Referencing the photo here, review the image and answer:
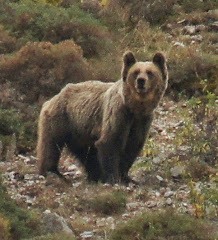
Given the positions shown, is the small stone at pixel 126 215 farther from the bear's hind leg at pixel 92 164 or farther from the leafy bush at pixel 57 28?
the leafy bush at pixel 57 28

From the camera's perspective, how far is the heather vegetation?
11359 millimetres

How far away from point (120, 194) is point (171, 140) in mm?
3252

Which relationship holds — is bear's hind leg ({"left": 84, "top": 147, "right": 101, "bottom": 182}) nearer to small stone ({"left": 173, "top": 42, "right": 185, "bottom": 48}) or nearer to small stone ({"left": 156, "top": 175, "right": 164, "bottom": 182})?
small stone ({"left": 156, "top": 175, "right": 164, "bottom": 182})

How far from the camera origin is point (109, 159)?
1335 cm

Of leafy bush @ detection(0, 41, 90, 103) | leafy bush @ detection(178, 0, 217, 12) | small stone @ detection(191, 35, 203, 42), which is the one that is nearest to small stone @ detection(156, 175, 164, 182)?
leafy bush @ detection(0, 41, 90, 103)

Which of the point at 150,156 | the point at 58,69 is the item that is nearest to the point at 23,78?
the point at 58,69

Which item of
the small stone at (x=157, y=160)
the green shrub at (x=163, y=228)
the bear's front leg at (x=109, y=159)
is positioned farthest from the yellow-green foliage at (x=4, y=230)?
the small stone at (x=157, y=160)

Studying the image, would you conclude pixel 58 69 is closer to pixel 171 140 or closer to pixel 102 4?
pixel 171 140

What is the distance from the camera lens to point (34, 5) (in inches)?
847

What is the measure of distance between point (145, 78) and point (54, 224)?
2.92 m

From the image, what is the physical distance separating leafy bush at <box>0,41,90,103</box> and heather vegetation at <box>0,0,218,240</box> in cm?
2

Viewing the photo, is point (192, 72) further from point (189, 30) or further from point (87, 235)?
point (87, 235)

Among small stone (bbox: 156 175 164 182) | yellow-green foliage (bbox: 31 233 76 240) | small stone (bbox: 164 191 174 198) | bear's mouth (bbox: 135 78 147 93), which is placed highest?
bear's mouth (bbox: 135 78 147 93)

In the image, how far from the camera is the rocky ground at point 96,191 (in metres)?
11.5
